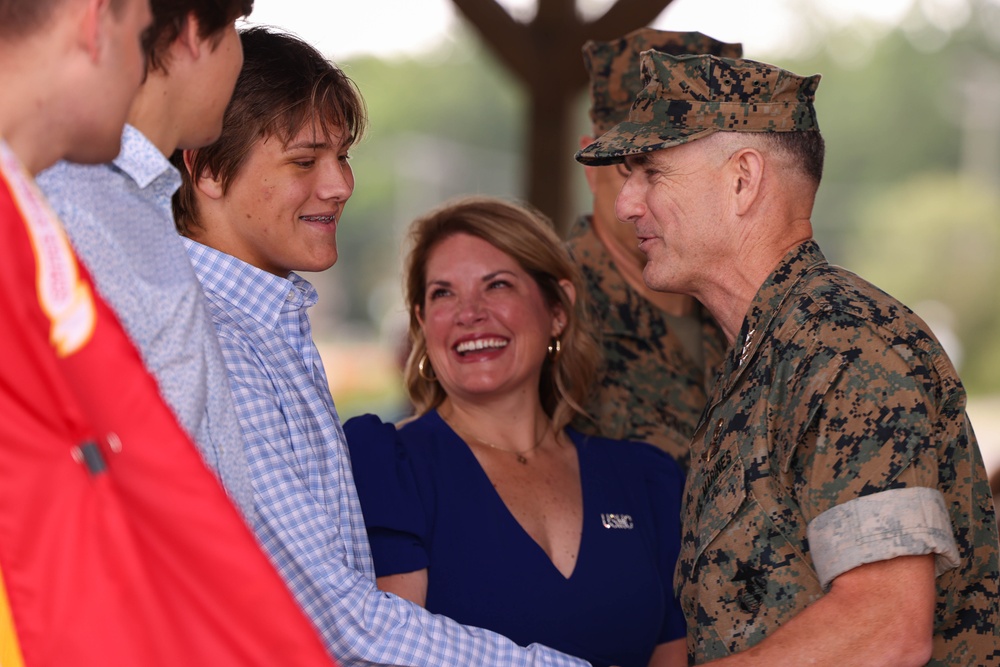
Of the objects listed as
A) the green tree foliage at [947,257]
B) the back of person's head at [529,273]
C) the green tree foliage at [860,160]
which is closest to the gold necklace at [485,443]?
the back of person's head at [529,273]

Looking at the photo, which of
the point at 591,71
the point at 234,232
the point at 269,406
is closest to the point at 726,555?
the point at 269,406

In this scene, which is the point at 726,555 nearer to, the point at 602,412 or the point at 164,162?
the point at 164,162

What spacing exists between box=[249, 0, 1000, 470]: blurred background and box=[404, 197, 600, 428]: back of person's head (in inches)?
673

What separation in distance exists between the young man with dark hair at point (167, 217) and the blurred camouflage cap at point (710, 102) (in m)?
0.81

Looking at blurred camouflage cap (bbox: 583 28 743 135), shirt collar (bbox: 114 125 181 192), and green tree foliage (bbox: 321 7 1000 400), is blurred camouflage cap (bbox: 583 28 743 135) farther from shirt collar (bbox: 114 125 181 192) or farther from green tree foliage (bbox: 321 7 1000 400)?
green tree foliage (bbox: 321 7 1000 400)

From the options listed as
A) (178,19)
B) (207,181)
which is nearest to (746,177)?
(207,181)

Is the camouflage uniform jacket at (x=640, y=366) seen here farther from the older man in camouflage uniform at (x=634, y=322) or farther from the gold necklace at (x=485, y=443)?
the gold necklace at (x=485, y=443)

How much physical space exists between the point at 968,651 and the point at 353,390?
18685mm

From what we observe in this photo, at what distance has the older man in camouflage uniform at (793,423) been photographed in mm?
1718

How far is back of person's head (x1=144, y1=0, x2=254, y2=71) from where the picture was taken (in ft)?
4.44

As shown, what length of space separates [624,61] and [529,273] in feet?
2.65

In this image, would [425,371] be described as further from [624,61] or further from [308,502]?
[308,502]

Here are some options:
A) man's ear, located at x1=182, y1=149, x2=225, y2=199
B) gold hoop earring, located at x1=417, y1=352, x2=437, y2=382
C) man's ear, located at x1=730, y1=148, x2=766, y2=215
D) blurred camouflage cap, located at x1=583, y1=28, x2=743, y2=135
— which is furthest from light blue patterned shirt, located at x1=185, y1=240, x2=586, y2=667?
blurred camouflage cap, located at x1=583, y1=28, x2=743, y2=135

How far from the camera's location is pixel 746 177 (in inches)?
79.0
